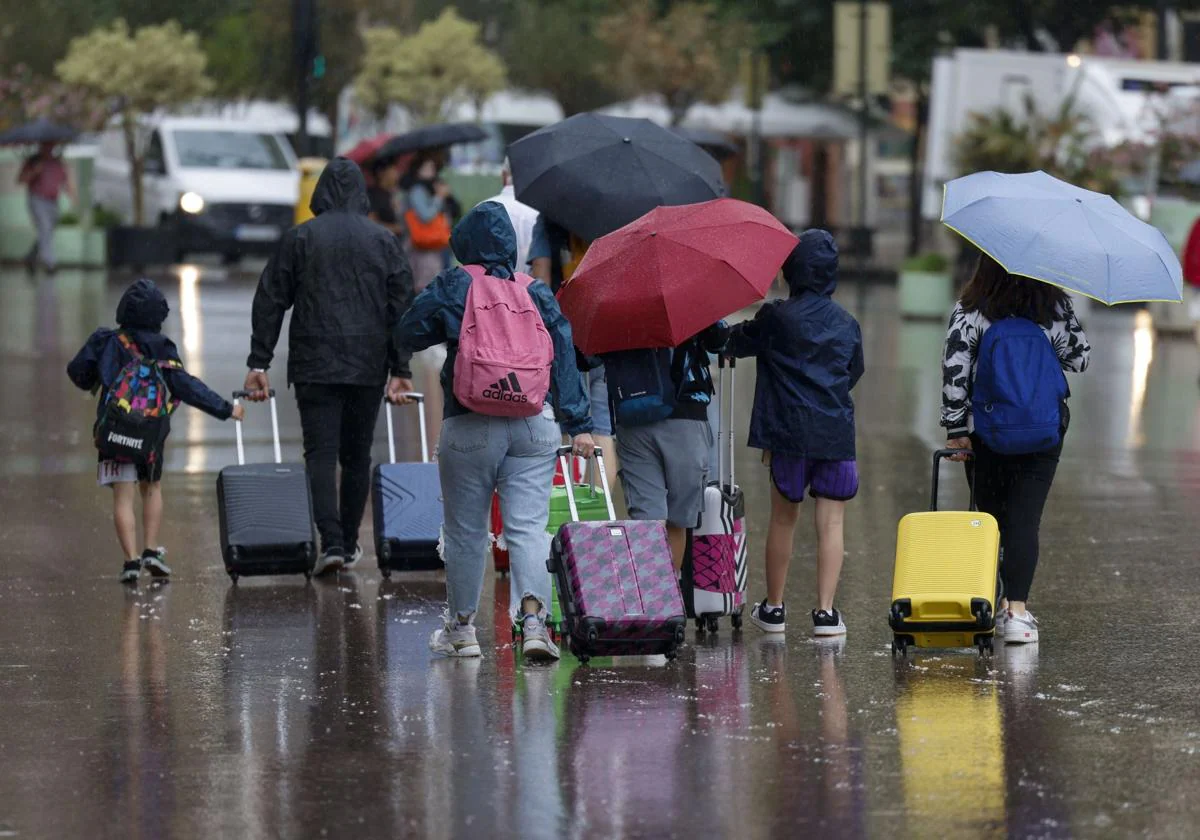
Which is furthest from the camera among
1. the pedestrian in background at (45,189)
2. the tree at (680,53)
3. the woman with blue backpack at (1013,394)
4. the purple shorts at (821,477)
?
the tree at (680,53)

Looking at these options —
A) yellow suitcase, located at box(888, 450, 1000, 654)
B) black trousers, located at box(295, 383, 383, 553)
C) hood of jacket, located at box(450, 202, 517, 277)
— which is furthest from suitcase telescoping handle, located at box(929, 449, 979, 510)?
black trousers, located at box(295, 383, 383, 553)

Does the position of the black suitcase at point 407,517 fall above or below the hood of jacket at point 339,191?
below

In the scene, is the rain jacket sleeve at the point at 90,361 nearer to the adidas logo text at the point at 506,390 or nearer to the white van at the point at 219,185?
the adidas logo text at the point at 506,390

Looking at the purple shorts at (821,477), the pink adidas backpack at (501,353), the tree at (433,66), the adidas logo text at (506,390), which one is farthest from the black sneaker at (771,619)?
the tree at (433,66)

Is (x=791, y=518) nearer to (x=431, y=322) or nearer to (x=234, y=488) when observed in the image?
(x=431, y=322)

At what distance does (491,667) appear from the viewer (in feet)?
25.9

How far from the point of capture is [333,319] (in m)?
9.74

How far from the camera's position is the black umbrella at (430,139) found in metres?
18.5

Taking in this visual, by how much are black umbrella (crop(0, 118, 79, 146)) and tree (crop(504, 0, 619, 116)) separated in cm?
1803

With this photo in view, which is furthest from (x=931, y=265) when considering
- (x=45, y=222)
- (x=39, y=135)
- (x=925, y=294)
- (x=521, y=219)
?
(x=521, y=219)

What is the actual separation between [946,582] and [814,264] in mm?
1204

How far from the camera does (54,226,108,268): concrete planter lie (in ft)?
111

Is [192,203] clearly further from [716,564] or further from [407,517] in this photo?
[716,564]

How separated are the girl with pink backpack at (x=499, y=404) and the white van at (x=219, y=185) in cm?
2575
